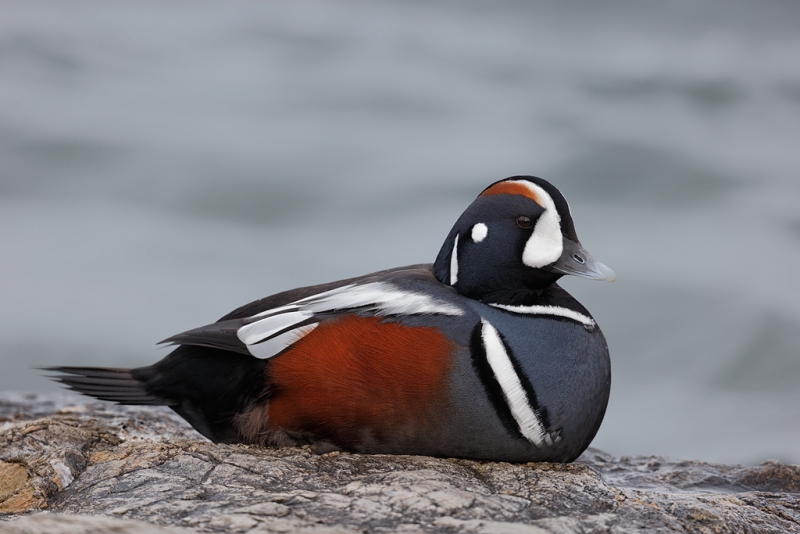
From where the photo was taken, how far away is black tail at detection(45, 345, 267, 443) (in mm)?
3828

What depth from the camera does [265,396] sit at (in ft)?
12.4

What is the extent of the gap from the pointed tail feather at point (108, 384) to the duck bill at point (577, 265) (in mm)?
1874

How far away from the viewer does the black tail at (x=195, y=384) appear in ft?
12.6

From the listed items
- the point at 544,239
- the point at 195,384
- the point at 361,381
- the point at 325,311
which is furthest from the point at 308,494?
the point at 544,239

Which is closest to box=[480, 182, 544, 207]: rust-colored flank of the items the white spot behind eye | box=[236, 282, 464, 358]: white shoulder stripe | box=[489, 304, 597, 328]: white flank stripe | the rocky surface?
the white spot behind eye

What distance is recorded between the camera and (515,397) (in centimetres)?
355

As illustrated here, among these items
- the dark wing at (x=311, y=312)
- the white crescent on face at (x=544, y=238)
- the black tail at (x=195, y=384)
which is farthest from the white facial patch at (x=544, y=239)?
the black tail at (x=195, y=384)

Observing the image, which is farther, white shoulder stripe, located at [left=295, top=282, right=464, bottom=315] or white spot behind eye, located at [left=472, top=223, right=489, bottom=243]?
white spot behind eye, located at [left=472, top=223, right=489, bottom=243]

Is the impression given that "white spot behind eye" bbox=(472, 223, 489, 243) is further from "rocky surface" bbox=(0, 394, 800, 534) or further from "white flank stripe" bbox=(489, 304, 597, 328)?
"rocky surface" bbox=(0, 394, 800, 534)

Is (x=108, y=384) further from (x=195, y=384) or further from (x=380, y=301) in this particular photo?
(x=380, y=301)

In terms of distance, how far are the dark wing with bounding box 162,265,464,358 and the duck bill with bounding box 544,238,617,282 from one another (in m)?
0.49

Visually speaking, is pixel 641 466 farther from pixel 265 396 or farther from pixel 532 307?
pixel 265 396

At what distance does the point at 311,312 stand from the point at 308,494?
97 centimetres

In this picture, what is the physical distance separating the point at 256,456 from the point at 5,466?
3.41 feet
